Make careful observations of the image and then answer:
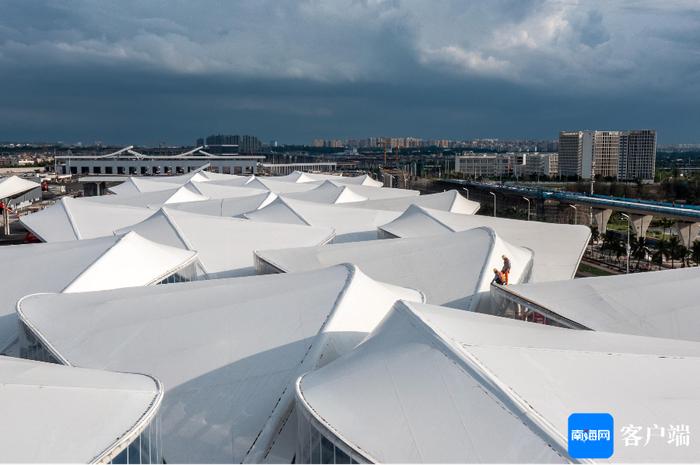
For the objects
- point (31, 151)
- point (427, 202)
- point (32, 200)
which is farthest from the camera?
point (31, 151)

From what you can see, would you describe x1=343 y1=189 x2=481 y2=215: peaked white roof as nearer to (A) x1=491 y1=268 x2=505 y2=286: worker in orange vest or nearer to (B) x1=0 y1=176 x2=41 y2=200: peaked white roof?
(A) x1=491 y1=268 x2=505 y2=286: worker in orange vest

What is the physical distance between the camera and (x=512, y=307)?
1680 centimetres

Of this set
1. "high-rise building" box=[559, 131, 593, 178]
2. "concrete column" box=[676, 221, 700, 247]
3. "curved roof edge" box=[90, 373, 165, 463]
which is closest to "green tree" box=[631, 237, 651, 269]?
"concrete column" box=[676, 221, 700, 247]

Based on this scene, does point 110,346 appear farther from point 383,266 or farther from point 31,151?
point 31,151

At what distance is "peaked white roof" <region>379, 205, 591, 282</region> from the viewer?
2370 cm

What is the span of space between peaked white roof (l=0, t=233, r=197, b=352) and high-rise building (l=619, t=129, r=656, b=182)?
373ft

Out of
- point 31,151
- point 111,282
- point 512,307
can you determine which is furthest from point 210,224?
point 31,151

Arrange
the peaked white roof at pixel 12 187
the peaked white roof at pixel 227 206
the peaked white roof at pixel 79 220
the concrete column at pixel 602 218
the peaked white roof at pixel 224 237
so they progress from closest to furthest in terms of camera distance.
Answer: the peaked white roof at pixel 224 237, the peaked white roof at pixel 79 220, the peaked white roof at pixel 227 206, the concrete column at pixel 602 218, the peaked white roof at pixel 12 187

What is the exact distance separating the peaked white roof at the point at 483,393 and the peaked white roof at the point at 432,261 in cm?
779

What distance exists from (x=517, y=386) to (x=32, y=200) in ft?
203

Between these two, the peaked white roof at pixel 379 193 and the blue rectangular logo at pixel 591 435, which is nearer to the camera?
the blue rectangular logo at pixel 591 435

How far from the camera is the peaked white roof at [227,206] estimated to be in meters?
36.8

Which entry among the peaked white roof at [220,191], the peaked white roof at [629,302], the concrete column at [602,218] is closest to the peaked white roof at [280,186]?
the peaked white roof at [220,191]

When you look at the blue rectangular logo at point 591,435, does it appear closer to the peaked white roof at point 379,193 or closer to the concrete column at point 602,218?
the peaked white roof at point 379,193
